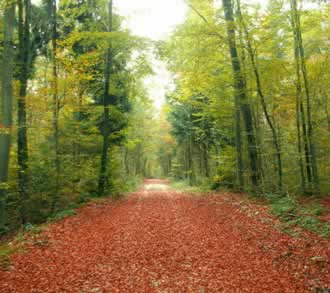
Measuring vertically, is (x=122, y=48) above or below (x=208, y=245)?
above

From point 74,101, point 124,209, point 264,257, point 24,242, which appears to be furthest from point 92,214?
point 264,257

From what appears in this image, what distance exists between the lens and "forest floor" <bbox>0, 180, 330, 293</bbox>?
15.4ft

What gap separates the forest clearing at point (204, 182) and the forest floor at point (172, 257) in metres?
0.04

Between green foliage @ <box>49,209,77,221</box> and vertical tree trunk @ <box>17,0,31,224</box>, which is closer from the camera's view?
green foliage @ <box>49,209,77,221</box>

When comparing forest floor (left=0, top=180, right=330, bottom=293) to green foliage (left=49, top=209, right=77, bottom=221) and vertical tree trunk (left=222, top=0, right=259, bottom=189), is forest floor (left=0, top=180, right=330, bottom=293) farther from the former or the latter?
vertical tree trunk (left=222, top=0, right=259, bottom=189)

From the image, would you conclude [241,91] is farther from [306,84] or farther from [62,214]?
[62,214]

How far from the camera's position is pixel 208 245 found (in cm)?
661

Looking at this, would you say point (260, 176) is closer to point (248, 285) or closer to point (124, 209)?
point (124, 209)

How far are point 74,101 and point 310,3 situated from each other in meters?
9.80

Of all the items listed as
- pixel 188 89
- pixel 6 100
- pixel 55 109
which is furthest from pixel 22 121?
pixel 188 89

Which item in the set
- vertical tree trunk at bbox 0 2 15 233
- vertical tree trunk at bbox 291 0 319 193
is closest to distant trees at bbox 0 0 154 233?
vertical tree trunk at bbox 0 2 15 233

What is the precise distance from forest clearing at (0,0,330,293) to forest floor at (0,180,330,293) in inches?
1.4

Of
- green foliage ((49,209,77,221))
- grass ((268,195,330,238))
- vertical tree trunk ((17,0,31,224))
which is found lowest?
green foliage ((49,209,77,221))

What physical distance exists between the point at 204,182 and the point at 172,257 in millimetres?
12704
